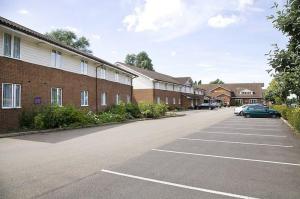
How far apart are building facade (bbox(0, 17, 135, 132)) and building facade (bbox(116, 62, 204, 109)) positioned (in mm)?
17977

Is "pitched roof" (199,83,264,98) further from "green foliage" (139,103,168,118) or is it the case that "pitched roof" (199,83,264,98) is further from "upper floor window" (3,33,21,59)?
"upper floor window" (3,33,21,59)

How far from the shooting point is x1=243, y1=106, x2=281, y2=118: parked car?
34.5 meters

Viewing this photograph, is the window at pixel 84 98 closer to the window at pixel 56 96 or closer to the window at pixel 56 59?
the window at pixel 56 96

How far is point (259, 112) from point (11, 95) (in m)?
25.9

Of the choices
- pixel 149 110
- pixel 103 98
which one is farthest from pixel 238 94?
pixel 103 98

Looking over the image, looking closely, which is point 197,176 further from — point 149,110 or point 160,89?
point 160,89

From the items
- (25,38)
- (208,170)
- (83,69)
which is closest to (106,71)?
(83,69)

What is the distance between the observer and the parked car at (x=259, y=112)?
3447 centimetres

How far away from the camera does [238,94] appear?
10369cm

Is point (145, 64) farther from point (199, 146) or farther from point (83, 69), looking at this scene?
point (199, 146)

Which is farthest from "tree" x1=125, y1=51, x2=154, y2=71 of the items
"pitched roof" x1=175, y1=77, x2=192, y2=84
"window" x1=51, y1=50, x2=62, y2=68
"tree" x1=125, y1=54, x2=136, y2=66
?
"window" x1=51, y1=50, x2=62, y2=68

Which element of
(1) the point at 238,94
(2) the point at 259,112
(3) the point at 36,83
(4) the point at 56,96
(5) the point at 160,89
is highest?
(1) the point at 238,94

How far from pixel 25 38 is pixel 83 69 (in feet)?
28.3

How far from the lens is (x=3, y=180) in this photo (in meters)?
6.61
